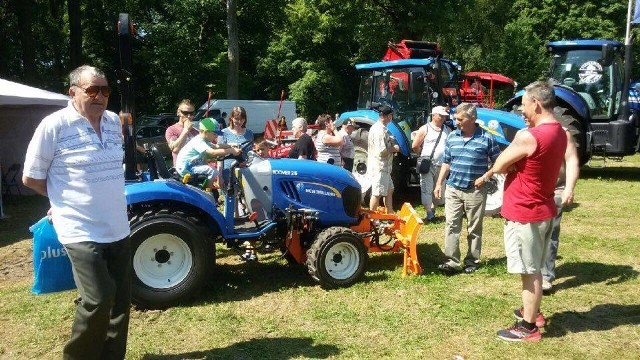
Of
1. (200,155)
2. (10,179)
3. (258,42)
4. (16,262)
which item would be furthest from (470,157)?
(258,42)

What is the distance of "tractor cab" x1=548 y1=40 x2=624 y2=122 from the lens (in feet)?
34.6

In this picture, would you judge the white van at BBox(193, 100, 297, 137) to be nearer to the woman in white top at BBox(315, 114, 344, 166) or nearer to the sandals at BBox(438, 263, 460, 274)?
the woman in white top at BBox(315, 114, 344, 166)

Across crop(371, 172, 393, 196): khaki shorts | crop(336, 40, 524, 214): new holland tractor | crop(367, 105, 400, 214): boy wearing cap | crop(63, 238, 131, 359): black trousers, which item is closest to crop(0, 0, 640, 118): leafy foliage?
crop(336, 40, 524, 214): new holland tractor

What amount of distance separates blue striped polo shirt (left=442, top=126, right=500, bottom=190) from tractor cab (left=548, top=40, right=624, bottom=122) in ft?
21.4

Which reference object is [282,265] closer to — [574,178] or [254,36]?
[574,178]

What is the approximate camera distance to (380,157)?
6.88m

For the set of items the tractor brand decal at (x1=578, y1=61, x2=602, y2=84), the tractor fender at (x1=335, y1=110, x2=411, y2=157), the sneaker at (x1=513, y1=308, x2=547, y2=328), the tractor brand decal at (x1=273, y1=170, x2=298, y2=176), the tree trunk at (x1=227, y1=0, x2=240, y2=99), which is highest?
the tree trunk at (x1=227, y1=0, x2=240, y2=99)

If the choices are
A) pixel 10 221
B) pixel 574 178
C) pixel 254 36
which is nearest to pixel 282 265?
pixel 574 178

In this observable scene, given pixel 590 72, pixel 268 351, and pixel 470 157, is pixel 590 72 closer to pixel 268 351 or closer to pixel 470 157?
pixel 470 157

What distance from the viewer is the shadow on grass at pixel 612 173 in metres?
11.3

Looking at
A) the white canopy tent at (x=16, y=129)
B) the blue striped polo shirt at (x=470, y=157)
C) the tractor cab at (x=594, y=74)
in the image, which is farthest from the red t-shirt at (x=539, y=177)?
the white canopy tent at (x=16, y=129)

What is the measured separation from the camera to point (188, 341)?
12.7ft

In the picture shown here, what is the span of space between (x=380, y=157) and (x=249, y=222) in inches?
97.7

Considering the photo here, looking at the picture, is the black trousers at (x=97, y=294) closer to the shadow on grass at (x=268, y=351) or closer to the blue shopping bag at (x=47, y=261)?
the shadow on grass at (x=268, y=351)
